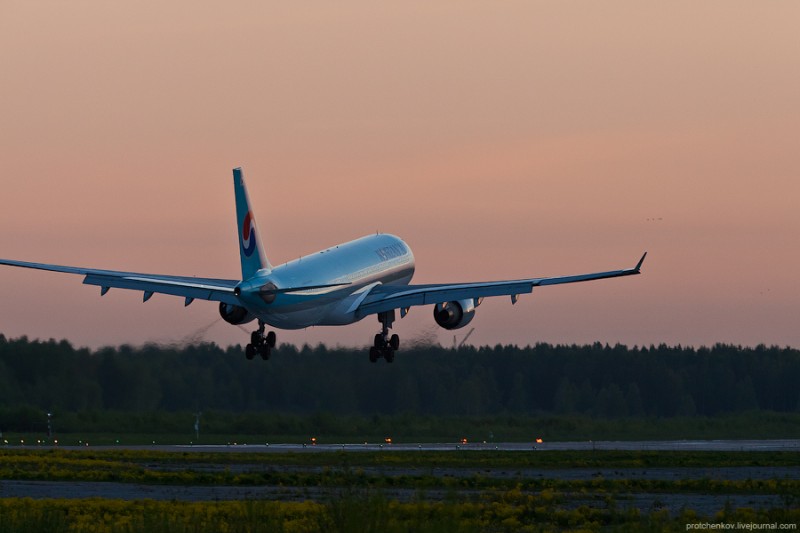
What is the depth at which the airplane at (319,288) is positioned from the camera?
228ft

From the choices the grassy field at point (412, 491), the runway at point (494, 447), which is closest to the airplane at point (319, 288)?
the runway at point (494, 447)

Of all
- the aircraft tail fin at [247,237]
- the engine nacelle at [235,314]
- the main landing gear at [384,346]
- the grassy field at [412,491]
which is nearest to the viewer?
the grassy field at [412,491]

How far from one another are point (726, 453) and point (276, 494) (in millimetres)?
29745

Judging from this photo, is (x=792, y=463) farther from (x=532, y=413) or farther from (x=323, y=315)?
(x=532, y=413)

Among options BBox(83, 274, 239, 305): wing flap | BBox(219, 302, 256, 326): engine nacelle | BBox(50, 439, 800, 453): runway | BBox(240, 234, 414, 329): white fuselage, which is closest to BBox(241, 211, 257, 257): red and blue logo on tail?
BBox(240, 234, 414, 329): white fuselage

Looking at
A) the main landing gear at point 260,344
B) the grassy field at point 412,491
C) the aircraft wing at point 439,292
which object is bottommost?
the grassy field at point 412,491

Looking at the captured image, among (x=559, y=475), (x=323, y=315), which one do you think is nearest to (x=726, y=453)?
(x=559, y=475)

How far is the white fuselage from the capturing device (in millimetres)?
68438

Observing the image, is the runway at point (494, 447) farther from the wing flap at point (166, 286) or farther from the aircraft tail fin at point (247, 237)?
the aircraft tail fin at point (247, 237)

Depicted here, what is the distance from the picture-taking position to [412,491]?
43.8 metres

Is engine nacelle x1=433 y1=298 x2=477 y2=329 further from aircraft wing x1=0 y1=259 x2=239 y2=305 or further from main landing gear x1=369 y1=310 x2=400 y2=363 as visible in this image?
aircraft wing x1=0 y1=259 x2=239 y2=305

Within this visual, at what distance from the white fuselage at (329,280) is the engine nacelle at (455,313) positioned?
13.9 feet

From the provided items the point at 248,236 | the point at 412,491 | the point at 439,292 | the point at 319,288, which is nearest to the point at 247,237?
the point at 248,236

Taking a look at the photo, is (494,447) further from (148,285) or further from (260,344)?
(148,285)
